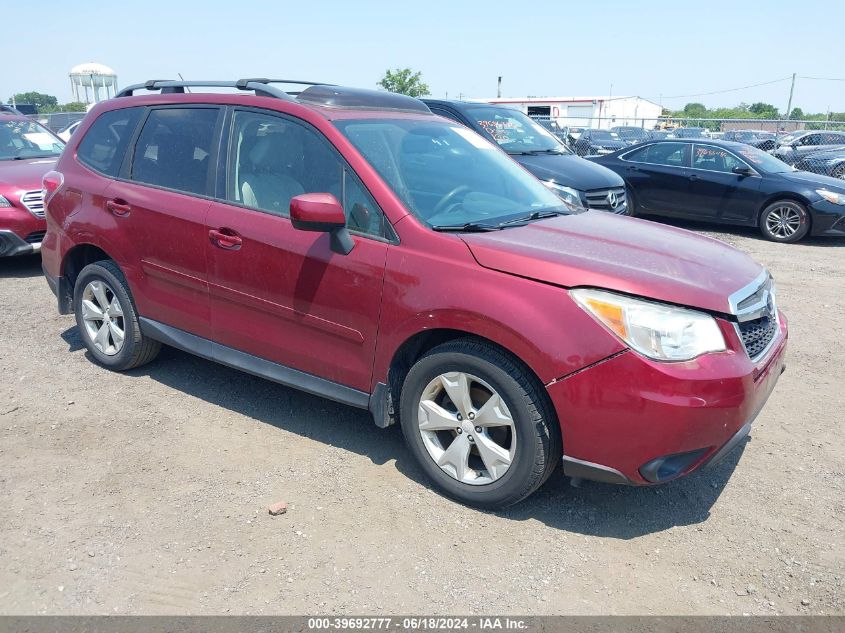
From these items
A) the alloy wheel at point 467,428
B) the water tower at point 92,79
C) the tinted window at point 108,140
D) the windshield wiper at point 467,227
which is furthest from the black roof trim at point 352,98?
the water tower at point 92,79

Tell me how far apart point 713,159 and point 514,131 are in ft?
11.9

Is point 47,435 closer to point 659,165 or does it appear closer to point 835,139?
point 659,165

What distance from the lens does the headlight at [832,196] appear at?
33.3 ft

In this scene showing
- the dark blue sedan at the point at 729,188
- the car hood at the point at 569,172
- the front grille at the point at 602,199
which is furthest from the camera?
the dark blue sedan at the point at 729,188

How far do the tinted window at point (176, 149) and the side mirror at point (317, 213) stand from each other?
1.03 m

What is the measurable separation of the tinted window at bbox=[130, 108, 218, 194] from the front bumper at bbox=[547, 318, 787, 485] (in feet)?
8.26

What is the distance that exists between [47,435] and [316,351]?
172 cm

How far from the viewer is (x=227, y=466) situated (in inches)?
149

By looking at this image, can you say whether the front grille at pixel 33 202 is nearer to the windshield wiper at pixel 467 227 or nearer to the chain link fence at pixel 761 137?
the windshield wiper at pixel 467 227

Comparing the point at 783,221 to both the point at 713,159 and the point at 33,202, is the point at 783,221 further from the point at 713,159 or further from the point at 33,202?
the point at 33,202

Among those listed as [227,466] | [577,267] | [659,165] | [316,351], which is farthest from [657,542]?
[659,165]

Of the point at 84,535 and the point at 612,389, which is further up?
the point at 612,389

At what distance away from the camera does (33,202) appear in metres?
7.63

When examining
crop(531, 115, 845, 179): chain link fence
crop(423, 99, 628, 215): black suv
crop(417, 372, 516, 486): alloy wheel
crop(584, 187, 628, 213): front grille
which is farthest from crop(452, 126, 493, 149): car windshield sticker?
crop(531, 115, 845, 179): chain link fence
